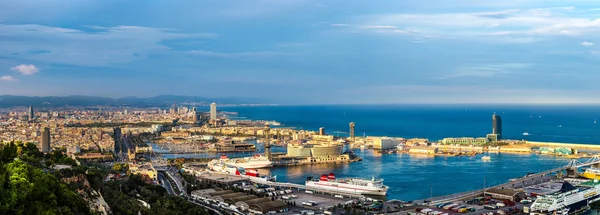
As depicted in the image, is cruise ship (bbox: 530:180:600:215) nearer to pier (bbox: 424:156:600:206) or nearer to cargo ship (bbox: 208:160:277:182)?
pier (bbox: 424:156:600:206)

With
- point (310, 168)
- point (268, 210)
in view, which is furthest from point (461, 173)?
point (268, 210)

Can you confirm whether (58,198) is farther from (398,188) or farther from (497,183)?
(497,183)

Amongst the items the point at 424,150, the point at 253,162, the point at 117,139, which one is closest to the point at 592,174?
the point at 424,150

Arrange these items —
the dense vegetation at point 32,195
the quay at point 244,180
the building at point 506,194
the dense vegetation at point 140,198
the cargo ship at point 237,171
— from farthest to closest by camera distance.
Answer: the cargo ship at point 237,171
the quay at point 244,180
the building at point 506,194
the dense vegetation at point 140,198
the dense vegetation at point 32,195

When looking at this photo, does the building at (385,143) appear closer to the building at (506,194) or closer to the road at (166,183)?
the road at (166,183)

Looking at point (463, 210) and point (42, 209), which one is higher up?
point (42, 209)

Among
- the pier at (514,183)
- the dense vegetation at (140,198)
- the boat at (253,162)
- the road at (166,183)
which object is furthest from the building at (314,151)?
the dense vegetation at (140,198)

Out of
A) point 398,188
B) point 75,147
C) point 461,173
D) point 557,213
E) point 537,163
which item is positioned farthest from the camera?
point 75,147
